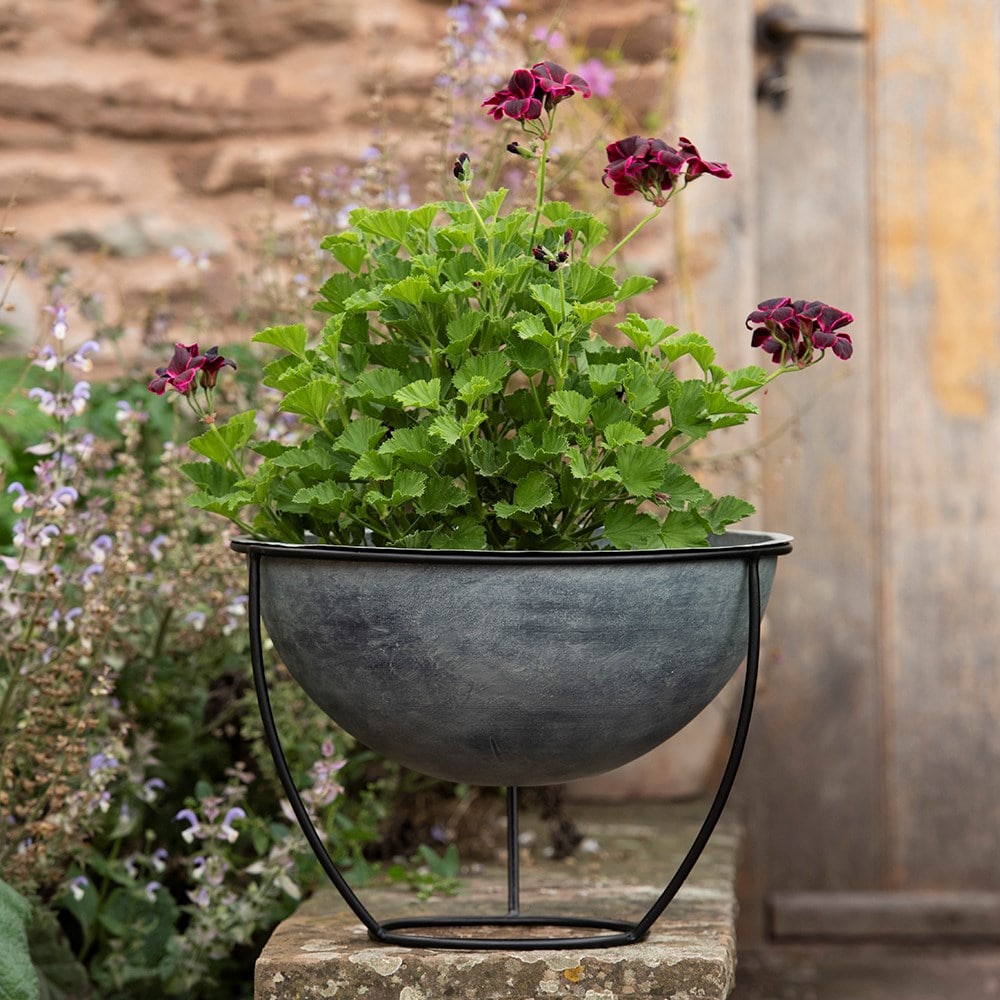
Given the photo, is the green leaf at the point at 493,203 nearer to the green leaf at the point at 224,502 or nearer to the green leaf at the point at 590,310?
the green leaf at the point at 590,310

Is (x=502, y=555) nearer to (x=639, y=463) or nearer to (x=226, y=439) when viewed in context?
(x=639, y=463)

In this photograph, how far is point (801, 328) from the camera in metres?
1.25

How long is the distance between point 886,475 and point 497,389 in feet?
5.07

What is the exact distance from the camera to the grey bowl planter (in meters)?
1.17

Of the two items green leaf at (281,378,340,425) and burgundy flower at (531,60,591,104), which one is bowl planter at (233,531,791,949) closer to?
green leaf at (281,378,340,425)

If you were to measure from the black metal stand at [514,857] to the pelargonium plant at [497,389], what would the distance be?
10 cm

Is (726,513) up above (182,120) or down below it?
below

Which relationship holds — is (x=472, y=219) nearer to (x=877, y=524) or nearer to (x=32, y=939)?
(x=32, y=939)

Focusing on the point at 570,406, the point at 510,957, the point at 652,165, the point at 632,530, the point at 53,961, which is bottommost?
the point at 53,961

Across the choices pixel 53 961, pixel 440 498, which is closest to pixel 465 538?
pixel 440 498

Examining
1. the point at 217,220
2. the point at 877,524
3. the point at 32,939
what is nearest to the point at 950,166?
the point at 877,524

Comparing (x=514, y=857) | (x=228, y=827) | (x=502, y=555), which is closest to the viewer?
(x=502, y=555)

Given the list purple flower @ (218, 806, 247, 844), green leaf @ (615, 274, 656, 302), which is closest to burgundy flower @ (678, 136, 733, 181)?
green leaf @ (615, 274, 656, 302)

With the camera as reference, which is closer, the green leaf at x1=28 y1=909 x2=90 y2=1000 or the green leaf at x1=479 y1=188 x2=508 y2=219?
the green leaf at x1=479 y1=188 x2=508 y2=219
